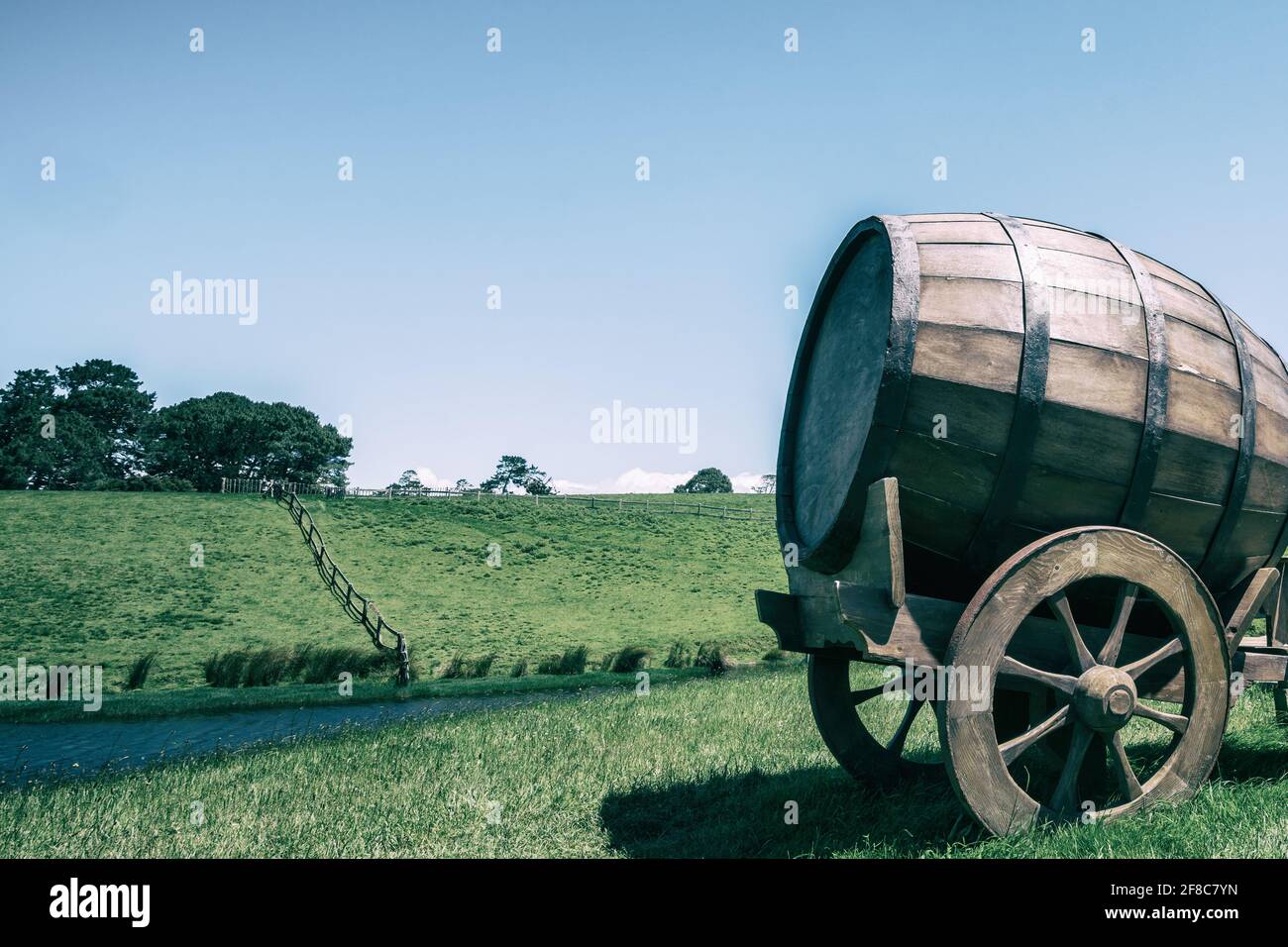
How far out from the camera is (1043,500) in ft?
15.2

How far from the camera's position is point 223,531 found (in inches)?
1550

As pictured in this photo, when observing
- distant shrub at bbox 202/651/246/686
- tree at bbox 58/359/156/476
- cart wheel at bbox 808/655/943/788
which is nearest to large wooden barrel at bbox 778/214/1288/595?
cart wheel at bbox 808/655/943/788

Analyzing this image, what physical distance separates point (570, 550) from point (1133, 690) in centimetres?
4093

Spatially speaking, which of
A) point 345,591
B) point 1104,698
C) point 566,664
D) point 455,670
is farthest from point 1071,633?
point 345,591

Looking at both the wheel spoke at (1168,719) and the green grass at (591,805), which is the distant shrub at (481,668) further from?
the wheel spoke at (1168,719)

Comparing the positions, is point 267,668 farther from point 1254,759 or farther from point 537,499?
point 537,499

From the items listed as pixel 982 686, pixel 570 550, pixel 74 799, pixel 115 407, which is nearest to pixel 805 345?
pixel 982 686

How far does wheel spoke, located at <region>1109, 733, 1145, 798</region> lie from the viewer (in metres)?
4.54

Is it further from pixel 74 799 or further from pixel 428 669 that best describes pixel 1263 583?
pixel 428 669

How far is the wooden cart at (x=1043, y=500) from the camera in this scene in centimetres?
445

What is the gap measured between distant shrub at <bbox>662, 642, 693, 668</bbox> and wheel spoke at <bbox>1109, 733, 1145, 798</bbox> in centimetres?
1838

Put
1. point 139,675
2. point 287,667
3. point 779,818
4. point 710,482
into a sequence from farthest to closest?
point 710,482
point 287,667
point 139,675
point 779,818

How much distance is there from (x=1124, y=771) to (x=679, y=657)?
19.1m

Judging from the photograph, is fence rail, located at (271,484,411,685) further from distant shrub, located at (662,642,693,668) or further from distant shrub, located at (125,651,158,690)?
distant shrub, located at (662,642,693,668)
